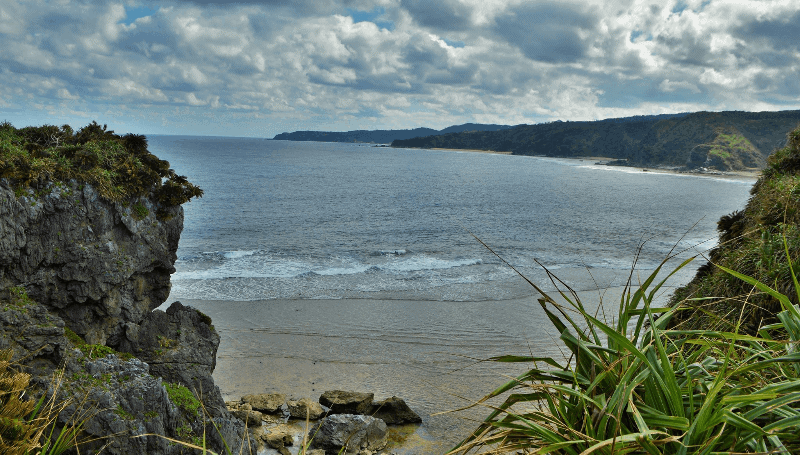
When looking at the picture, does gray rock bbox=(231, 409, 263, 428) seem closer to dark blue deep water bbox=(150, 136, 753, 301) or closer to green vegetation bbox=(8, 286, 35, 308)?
green vegetation bbox=(8, 286, 35, 308)

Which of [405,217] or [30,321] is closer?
[30,321]

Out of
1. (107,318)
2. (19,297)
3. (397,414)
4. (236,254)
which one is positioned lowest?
(397,414)

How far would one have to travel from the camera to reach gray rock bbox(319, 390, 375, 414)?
1327 centimetres

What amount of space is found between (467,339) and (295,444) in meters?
8.63

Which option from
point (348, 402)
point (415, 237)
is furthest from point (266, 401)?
point (415, 237)

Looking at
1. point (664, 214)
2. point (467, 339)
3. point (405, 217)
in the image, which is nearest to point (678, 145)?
point (664, 214)

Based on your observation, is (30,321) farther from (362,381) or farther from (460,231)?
(460,231)

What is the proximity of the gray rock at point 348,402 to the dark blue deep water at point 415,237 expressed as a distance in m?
7.03

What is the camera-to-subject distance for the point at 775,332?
4.57 meters

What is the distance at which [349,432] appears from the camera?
39.2 ft

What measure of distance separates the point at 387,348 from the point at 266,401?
546 centimetres

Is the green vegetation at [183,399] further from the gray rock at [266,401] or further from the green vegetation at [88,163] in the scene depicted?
the gray rock at [266,401]

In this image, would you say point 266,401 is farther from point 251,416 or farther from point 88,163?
point 88,163

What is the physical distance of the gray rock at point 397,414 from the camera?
13.0 meters
